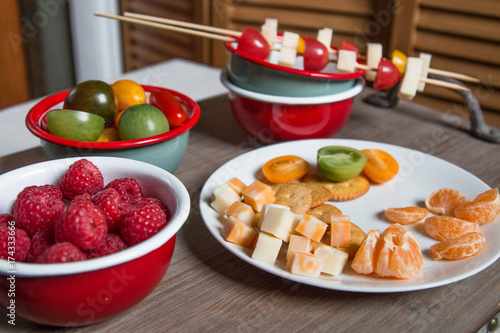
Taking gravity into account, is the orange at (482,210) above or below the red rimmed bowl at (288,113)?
below

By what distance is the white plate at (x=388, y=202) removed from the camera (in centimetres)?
77

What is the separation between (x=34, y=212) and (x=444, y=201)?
0.78m

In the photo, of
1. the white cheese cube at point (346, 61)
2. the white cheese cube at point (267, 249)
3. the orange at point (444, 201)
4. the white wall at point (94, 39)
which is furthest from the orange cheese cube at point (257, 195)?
the white wall at point (94, 39)

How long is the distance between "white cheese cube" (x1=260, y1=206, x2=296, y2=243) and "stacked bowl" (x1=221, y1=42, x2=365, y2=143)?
0.42 meters

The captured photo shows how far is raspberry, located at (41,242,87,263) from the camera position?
61 centimetres

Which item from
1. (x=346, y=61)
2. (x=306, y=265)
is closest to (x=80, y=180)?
(x=306, y=265)

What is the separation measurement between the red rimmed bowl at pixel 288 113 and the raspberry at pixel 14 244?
68 centimetres

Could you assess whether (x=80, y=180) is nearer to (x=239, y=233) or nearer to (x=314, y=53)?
(x=239, y=233)

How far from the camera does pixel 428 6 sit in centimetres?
234

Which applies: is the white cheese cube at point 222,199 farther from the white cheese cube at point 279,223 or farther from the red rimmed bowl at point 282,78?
the red rimmed bowl at point 282,78

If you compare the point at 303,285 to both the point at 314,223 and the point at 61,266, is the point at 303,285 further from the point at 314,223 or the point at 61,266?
the point at 61,266

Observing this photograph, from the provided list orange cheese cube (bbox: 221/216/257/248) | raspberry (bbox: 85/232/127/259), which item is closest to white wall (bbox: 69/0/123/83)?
orange cheese cube (bbox: 221/216/257/248)

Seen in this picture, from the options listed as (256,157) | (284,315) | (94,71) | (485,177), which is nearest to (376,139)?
(485,177)

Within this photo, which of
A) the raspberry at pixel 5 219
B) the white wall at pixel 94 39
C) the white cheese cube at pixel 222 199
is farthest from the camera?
the white wall at pixel 94 39
